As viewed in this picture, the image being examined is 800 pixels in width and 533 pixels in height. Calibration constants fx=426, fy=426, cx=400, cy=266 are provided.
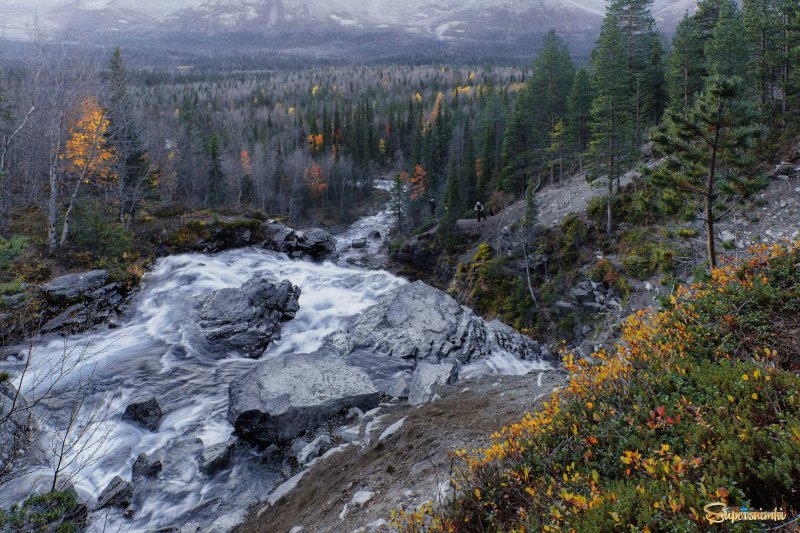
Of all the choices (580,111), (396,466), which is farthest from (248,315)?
(580,111)

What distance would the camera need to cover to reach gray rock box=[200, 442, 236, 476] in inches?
482

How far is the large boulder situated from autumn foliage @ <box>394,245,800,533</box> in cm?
938

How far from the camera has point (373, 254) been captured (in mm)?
56344

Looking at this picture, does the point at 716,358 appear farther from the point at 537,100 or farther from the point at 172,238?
the point at 537,100

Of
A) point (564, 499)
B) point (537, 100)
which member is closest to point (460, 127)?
point (537, 100)

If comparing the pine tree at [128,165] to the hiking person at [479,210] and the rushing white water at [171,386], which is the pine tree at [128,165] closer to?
the rushing white water at [171,386]

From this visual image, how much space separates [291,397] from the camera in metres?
13.4

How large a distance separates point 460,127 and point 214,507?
92783mm

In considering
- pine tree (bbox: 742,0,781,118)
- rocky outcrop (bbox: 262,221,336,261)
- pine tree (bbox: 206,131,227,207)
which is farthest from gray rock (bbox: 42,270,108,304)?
pine tree (bbox: 742,0,781,118)

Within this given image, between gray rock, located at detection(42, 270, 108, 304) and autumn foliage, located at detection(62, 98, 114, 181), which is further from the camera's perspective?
autumn foliage, located at detection(62, 98, 114, 181)

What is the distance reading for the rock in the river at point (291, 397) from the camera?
12922mm

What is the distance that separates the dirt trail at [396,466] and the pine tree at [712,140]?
8.88 m

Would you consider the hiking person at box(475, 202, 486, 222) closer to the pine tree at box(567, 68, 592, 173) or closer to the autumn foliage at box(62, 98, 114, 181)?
the pine tree at box(567, 68, 592, 173)

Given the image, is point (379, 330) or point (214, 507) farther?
point (379, 330)
